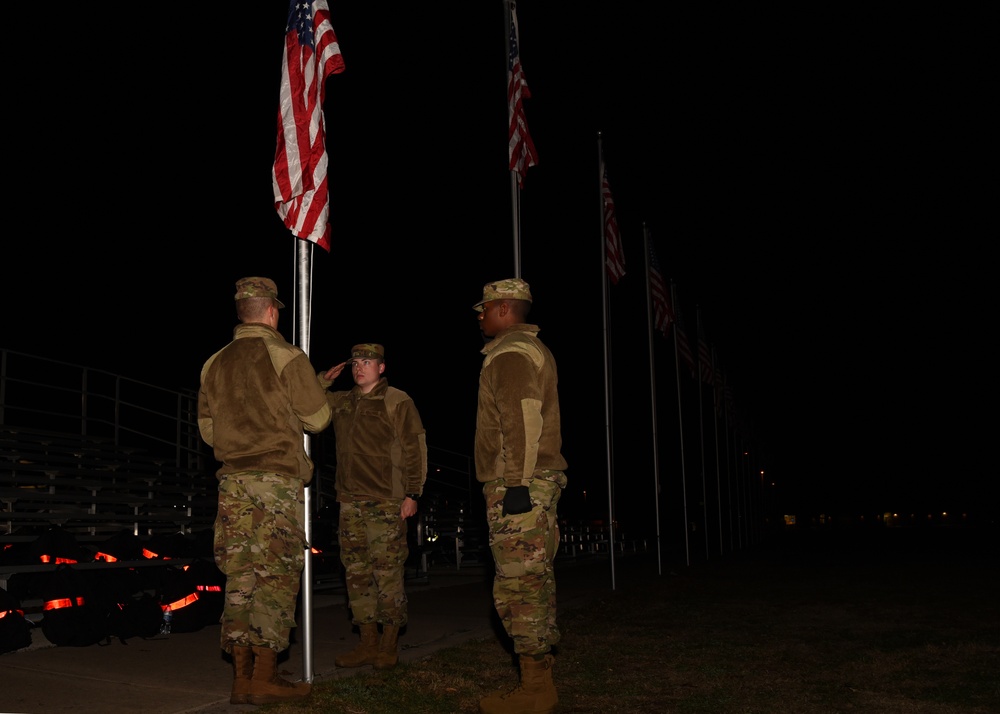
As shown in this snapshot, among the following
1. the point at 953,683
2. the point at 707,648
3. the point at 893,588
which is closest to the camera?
the point at 953,683

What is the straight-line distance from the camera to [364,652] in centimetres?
639

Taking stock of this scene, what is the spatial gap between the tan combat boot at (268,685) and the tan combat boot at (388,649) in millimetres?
1117

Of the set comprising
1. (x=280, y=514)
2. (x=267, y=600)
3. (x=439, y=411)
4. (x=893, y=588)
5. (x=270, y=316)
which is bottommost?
(x=893, y=588)

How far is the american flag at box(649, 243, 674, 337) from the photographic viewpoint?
18.3m

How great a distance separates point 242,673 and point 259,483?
1.03 m

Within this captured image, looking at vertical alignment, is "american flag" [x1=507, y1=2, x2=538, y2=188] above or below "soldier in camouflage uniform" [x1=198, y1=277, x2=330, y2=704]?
above

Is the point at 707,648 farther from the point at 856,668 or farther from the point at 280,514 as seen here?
the point at 280,514

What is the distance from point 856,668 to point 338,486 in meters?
4.00

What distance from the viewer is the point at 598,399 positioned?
92188 mm

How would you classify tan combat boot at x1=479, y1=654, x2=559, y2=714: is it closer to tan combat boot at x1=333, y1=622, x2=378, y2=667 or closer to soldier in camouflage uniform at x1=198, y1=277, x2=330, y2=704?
soldier in camouflage uniform at x1=198, y1=277, x2=330, y2=704

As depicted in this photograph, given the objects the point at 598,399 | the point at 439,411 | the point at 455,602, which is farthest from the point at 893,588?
the point at 598,399

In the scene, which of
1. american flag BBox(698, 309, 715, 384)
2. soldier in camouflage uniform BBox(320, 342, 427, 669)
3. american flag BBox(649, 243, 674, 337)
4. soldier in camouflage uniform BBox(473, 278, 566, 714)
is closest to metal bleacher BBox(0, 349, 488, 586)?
soldier in camouflage uniform BBox(320, 342, 427, 669)

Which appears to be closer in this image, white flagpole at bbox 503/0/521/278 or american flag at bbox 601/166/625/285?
white flagpole at bbox 503/0/521/278

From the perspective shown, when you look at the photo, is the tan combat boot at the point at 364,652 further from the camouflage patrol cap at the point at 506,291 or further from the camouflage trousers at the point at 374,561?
the camouflage patrol cap at the point at 506,291
